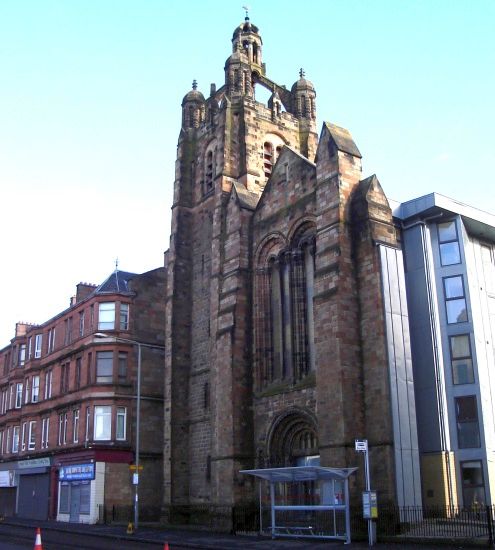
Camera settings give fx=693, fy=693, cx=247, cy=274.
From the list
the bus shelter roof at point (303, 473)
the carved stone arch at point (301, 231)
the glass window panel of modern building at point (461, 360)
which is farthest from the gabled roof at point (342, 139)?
the bus shelter roof at point (303, 473)

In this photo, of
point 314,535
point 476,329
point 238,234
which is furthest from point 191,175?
point 314,535

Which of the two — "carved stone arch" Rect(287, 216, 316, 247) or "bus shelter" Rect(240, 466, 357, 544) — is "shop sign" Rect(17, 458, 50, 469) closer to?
"bus shelter" Rect(240, 466, 357, 544)

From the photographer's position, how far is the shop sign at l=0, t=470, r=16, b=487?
1847 inches

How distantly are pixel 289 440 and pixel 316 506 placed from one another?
723cm

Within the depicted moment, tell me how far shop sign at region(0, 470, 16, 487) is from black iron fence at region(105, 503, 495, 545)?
22.1 metres

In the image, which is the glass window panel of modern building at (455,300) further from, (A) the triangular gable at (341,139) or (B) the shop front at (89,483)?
(B) the shop front at (89,483)

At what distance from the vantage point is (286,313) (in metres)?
30.9

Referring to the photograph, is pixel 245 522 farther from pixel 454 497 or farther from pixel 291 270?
pixel 291 270

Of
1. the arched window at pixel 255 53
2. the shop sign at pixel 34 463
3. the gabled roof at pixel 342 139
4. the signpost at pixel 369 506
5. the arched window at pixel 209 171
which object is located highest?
the arched window at pixel 255 53

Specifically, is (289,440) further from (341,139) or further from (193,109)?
(193,109)

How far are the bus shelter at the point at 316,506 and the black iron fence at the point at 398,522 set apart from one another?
7 cm

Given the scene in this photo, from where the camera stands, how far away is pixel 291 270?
3088 centimetres

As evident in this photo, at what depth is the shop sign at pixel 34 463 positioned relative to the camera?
42.3 metres

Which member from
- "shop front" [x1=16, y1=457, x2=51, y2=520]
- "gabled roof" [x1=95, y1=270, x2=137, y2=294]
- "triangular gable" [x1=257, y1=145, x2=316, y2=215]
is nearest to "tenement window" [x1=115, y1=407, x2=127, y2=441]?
"shop front" [x1=16, y1=457, x2=51, y2=520]
